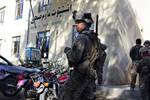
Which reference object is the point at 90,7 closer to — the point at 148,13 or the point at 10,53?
the point at 148,13

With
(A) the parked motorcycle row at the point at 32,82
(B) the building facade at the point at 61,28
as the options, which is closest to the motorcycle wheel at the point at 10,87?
(A) the parked motorcycle row at the point at 32,82

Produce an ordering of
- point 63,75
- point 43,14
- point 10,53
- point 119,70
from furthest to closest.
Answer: point 10,53
point 43,14
point 119,70
point 63,75

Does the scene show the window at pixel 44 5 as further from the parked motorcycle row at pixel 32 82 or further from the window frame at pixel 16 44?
the parked motorcycle row at pixel 32 82

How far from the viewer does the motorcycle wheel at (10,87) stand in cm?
1109

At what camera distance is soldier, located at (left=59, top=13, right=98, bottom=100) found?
6.03 metres

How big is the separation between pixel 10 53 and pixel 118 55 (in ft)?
39.7

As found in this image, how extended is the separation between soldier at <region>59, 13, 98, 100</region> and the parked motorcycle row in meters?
4.10

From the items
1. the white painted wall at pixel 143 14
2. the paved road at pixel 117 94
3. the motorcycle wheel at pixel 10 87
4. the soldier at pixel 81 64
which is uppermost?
the white painted wall at pixel 143 14

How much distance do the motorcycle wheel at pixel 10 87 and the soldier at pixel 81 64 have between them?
5178 millimetres

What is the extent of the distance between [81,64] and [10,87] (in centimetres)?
560

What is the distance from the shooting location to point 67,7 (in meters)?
19.5

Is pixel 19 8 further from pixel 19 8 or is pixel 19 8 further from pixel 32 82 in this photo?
pixel 32 82

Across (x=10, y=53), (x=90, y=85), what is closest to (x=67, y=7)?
(x=10, y=53)

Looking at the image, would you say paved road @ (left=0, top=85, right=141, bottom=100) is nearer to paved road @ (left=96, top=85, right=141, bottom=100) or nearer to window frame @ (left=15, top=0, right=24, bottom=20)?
paved road @ (left=96, top=85, right=141, bottom=100)
